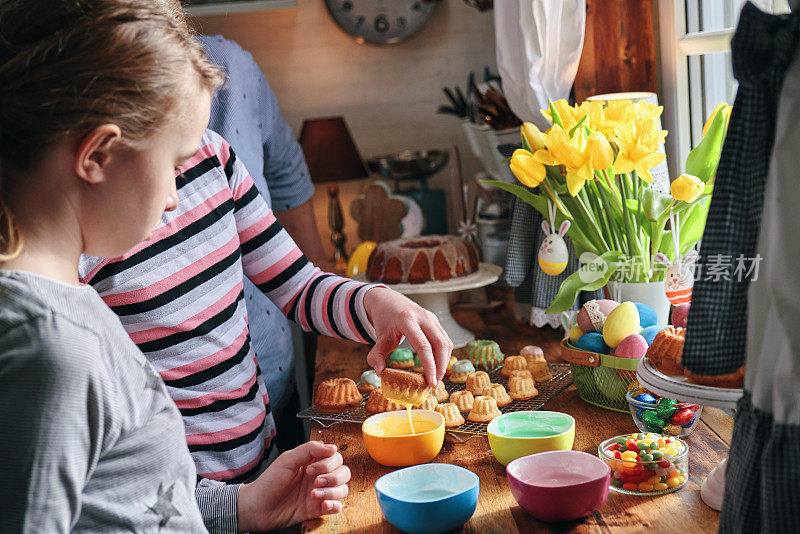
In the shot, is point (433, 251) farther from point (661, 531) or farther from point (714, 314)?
point (714, 314)

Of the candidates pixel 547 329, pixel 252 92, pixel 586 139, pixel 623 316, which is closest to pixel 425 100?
pixel 252 92

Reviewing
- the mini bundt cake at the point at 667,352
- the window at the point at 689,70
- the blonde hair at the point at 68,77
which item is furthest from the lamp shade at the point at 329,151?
the blonde hair at the point at 68,77

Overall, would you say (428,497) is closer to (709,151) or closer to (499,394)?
(499,394)

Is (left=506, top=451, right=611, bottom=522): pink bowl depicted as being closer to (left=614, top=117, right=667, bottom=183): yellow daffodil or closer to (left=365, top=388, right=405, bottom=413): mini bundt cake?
(left=365, top=388, right=405, bottom=413): mini bundt cake

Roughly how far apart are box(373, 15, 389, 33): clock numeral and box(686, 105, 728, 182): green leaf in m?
1.69

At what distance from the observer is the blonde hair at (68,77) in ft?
2.09

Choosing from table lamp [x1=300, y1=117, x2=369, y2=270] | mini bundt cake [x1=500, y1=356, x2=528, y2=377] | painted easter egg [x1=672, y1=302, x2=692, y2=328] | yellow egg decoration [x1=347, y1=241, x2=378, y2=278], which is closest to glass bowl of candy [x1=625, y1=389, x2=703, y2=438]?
painted easter egg [x1=672, y1=302, x2=692, y2=328]

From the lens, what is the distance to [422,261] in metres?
1.73

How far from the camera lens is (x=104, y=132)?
2.11 feet

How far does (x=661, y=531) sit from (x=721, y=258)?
13.7 inches

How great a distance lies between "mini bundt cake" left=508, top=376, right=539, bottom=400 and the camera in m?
1.24

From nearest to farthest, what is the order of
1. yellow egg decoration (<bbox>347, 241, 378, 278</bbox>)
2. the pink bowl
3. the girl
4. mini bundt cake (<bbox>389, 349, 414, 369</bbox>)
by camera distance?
the girl < the pink bowl < mini bundt cake (<bbox>389, 349, 414, 369</bbox>) < yellow egg decoration (<bbox>347, 241, 378, 278</bbox>)

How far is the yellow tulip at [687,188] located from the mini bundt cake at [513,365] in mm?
394

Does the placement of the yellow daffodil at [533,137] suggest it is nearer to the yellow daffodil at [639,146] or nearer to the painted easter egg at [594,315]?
the yellow daffodil at [639,146]
